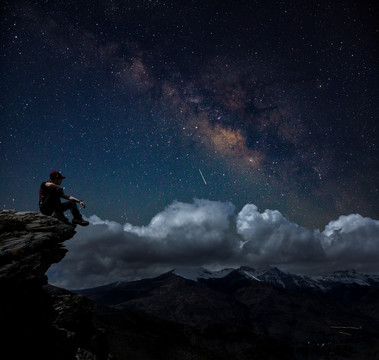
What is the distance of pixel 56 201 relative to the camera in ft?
46.9

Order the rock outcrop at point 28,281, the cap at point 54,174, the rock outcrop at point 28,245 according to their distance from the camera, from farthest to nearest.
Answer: the cap at point 54,174 → the rock outcrop at point 28,245 → the rock outcrop at point 28,281

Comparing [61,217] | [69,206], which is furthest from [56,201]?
[61,217]

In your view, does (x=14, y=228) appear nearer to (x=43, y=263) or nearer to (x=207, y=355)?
(x=43, y=263)

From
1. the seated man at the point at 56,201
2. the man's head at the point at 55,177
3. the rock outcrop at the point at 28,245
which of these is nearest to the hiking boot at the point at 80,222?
the seated man at the point at 56,201

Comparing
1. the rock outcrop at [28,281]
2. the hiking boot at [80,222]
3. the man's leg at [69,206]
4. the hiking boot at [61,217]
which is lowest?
the rock outcrop at [28,281]

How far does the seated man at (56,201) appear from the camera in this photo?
1345 cm

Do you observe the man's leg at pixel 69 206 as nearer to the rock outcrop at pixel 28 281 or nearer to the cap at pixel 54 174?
the rock outcrop at pixel 28 281

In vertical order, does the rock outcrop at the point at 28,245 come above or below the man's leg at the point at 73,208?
below

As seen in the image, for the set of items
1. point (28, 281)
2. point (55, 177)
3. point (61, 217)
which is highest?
point (55, 177)

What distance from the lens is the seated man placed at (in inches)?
530

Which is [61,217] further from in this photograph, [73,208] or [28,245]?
[28,245]

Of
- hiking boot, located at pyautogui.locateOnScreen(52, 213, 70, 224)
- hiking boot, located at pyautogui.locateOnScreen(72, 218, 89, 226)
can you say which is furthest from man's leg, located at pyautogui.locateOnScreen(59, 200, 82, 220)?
hiking boot, located at pyautogui.locateOnScreen(72, 218, 89, 226)

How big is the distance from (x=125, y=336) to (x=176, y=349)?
42398 millimetres

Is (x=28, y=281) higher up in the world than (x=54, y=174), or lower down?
lower down
